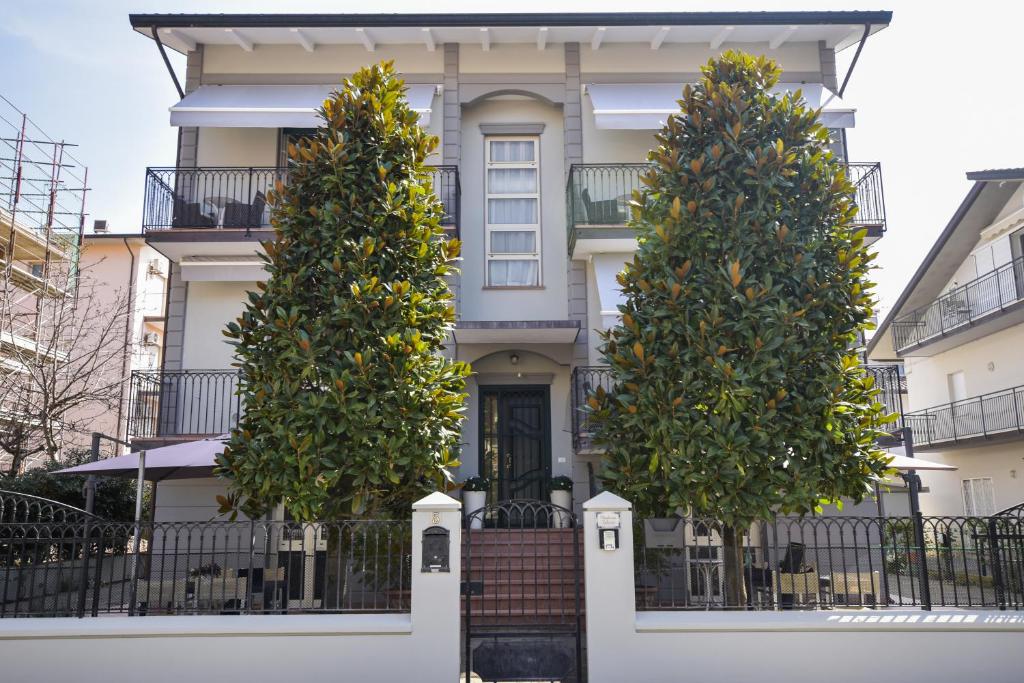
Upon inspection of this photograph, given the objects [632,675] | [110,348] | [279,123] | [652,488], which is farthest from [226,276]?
[110,348]

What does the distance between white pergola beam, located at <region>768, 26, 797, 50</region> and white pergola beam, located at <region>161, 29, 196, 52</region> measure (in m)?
10.8

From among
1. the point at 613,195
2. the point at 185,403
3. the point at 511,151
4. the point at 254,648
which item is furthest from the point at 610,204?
the point at 254,648

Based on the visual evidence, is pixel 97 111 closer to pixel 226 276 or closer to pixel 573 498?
pixel 226 276

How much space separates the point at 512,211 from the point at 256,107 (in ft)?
16.0

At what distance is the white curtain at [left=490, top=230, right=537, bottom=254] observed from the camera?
1478 cm

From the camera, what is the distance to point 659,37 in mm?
14609

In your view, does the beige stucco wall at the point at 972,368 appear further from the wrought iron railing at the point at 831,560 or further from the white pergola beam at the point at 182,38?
the white pergola beam at the point at 182,38

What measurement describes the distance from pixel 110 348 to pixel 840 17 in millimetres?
23091

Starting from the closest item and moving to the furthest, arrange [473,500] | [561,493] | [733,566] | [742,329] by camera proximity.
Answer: [742,329], [733,566], [473,500], [561,493]

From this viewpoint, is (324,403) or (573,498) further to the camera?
(573,498)

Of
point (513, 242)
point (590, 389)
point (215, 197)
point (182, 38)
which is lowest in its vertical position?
point (590, 389)

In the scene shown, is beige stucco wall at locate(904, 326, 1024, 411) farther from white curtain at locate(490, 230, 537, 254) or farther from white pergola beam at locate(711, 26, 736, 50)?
white curtain at locate(490, 230, 537, 254)

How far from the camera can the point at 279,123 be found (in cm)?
1358

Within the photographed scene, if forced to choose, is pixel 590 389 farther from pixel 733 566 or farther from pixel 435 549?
pixel 435 549
